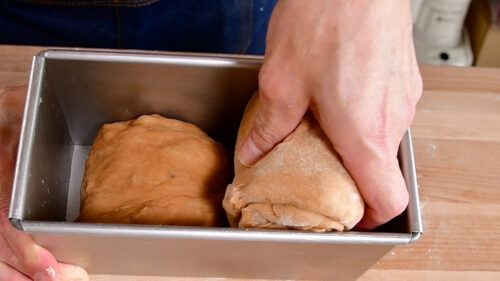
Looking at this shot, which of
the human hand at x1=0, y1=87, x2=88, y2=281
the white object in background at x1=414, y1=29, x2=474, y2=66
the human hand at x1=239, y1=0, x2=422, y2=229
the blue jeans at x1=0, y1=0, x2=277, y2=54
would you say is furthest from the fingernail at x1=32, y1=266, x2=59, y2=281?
the white object in background at x1=414, y1=29, x2=474, y2=66

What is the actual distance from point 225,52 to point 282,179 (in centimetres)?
54

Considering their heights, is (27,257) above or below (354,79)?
below

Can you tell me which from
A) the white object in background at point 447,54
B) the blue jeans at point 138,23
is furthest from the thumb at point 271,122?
the white object in background at point 447,54

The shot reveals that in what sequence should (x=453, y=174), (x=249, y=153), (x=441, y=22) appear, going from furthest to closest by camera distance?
(x=441, y=22), (x=453, y=174), (x=249, y=153)

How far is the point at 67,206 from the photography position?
0.93 meters

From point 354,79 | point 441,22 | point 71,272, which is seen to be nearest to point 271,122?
point 354,79

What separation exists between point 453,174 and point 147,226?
56cm

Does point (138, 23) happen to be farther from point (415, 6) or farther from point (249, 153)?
point (415, 6)

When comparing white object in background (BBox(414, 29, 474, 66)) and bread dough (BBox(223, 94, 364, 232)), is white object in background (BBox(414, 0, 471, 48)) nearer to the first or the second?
white object in background (BBox(414, 29, 474, 66))

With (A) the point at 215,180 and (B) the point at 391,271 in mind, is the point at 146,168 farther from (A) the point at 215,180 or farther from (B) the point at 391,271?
(B) the point at 391,271

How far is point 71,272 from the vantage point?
2.83 feet

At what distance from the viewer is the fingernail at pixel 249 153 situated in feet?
2.64

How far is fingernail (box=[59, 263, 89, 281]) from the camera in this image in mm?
857

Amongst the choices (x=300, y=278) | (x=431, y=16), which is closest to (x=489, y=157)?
(x=300, y=278)
